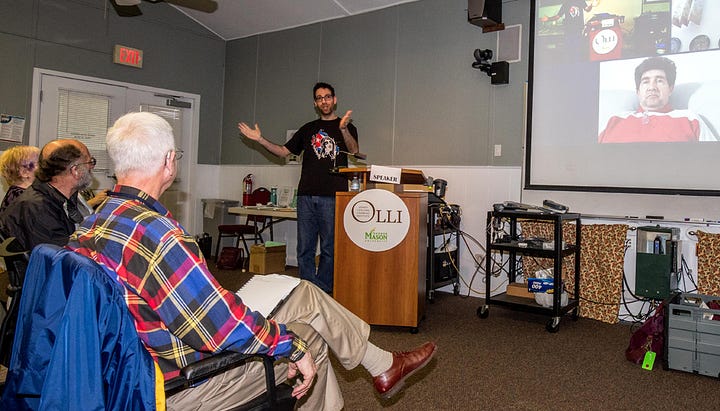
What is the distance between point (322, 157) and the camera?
417 cm

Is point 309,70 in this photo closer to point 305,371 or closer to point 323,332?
point 323,332

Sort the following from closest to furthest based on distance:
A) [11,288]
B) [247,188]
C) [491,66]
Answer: [11,288]
[491,66]
[247,188]

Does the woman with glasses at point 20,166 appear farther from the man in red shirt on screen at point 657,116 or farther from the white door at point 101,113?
the man in red shirt on screen at point 657,116

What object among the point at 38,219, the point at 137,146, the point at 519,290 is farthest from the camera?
the point at 519,290

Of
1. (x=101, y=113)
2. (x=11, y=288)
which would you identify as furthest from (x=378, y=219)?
(x=101, y=113)

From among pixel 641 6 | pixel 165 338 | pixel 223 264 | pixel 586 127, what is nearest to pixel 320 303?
pixel 165 338

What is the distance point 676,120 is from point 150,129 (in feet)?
11.6

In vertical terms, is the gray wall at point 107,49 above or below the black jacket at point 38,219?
above

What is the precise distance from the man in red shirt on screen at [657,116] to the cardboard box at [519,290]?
128cm

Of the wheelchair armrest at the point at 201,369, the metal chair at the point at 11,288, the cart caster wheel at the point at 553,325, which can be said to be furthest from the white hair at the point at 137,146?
the cart caster wheel at the point at 553,325

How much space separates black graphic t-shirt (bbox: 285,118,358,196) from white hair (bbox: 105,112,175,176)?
106 inches

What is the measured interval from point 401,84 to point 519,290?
7.62 ft

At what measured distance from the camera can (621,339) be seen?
342 centimetres

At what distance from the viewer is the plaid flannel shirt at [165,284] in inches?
45.6
